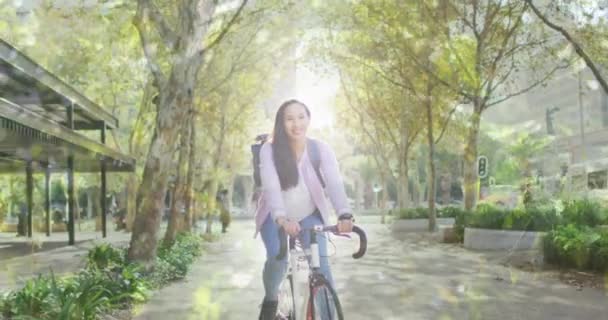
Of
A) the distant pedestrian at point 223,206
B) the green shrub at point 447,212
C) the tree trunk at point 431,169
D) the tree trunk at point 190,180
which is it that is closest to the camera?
the tree trunk at point 190,180

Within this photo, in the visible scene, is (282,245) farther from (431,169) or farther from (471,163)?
(431,169)

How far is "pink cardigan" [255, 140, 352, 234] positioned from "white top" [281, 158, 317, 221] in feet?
0.11

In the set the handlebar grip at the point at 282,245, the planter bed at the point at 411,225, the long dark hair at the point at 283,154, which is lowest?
the planter bed at the point at 411,225

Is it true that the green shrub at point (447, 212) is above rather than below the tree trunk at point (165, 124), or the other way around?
below

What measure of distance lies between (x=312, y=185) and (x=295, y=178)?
0.13 metres

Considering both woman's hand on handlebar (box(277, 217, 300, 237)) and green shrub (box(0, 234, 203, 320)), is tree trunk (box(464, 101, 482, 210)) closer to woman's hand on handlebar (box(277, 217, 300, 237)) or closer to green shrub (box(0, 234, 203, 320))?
green shrub (box(0, 234, 203, 320))

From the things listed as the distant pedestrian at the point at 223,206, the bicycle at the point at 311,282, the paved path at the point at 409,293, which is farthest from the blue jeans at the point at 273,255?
the distant pedestrian at the point at 223,206

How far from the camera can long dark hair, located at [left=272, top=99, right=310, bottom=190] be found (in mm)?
5371

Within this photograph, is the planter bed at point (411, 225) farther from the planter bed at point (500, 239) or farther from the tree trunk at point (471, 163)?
the planter bed at point (500, 239)

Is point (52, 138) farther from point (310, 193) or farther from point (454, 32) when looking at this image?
point (454, 32)

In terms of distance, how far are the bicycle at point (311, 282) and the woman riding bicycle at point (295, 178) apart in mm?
228

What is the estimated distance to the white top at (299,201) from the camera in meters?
5.43

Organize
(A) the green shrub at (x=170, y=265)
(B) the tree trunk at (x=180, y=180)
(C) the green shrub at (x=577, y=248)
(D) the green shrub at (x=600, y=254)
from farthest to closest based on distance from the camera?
(B) the tree trunk at (x=180, y=180) → (C) the green shrub at (x=577, y=248) → (D) the green shrub at (x=600, y=254) → (A) the green shrub at (x=170, y=265)

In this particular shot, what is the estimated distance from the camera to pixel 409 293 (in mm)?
10633
